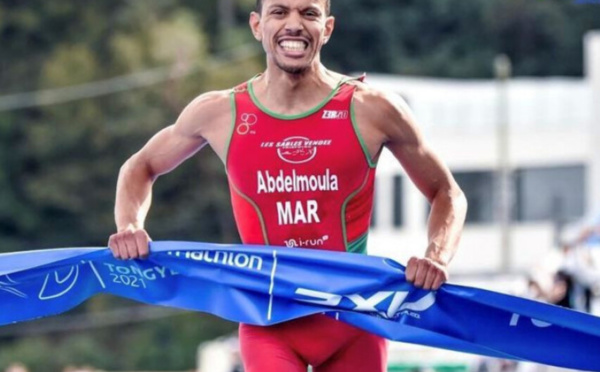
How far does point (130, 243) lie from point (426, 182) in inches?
50.4

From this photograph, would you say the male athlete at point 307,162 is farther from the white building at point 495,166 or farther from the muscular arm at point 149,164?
the white building at point 495,166

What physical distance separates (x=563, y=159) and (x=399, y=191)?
5.05 m

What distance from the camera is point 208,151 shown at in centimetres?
6581

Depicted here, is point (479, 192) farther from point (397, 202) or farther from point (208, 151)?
point (208, 151)

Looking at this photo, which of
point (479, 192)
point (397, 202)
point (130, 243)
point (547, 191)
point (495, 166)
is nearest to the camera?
point (130, 243)

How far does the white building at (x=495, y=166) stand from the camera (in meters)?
53.0

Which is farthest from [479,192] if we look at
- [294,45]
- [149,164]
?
[294,45]

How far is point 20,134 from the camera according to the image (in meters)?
70.2

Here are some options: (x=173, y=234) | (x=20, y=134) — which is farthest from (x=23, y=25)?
(x=173, y=234)

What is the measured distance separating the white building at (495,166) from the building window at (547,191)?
3cm

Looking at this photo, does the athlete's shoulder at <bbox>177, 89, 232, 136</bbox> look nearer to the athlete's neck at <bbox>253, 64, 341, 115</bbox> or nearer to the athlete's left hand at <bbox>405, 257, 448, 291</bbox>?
the athlete's neck at <bbox>253, 64, 341, 115</bbox>

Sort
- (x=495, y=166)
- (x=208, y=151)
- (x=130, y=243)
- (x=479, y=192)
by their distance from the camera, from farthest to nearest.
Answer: (x=208, y=151)
(x=479, y=192)
(x=495, y=166)
(x=130, y=243)

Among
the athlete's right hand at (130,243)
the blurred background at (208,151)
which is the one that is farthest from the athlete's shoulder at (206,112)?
the blurred background at (208,151)

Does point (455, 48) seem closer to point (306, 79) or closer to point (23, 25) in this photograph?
Answer: point (23, 25)
